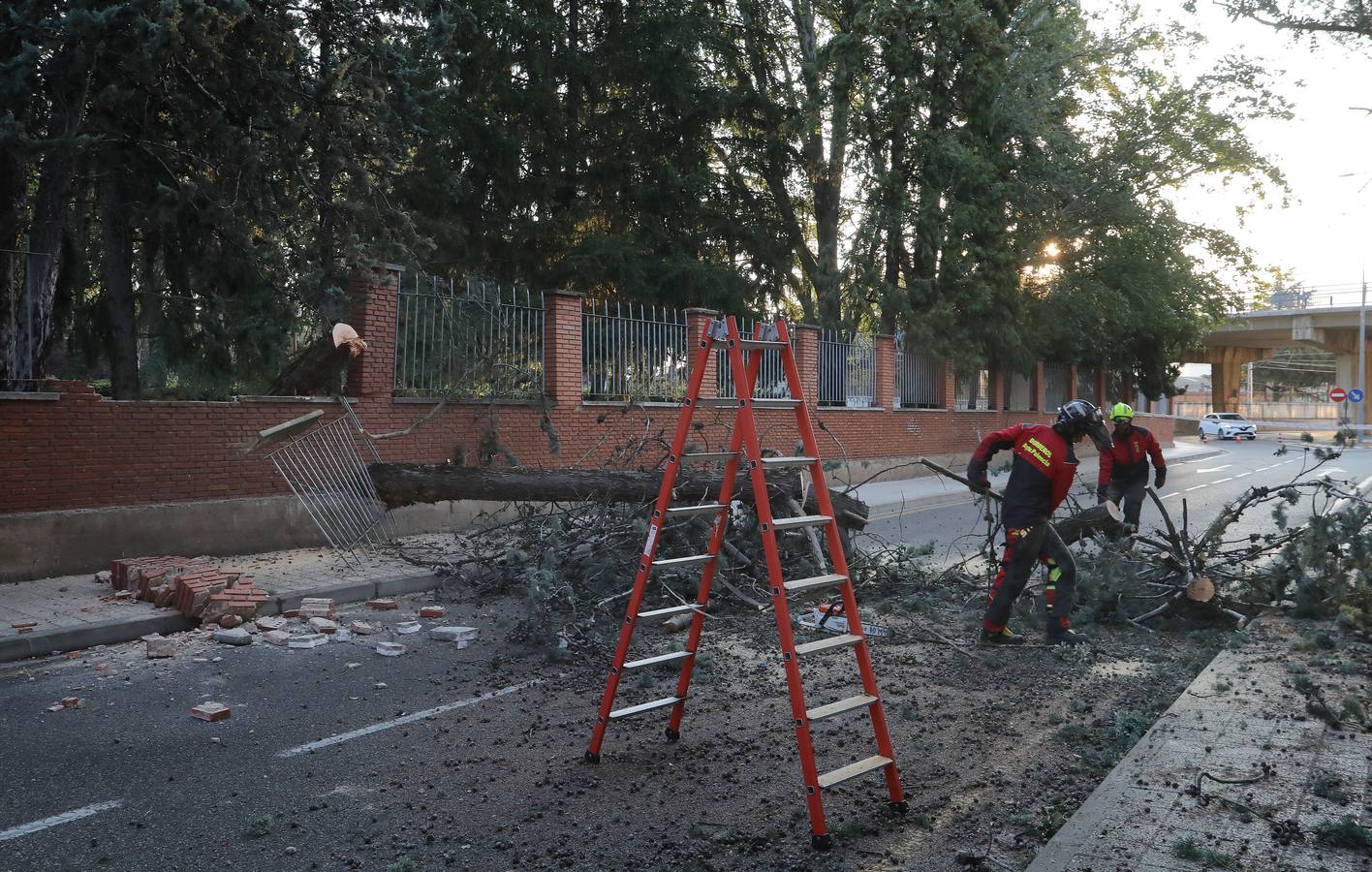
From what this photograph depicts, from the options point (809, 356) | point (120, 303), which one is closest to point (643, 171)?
point (809, 356)

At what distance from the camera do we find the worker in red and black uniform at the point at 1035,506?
23.6 feet

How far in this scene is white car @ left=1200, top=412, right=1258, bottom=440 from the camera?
56.7 meters

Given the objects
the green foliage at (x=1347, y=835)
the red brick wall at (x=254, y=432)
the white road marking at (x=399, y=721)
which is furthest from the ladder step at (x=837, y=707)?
the red brick wall at (x=254, y=432)

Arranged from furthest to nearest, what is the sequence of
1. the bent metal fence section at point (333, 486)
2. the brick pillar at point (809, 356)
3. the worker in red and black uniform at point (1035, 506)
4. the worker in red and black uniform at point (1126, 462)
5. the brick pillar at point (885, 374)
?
the brick pillar at point (885, 374) < the brick pillar at point (809, 356) < the bent metal fence section at point (333, 486) < the worker in red and black uniform at point (1126, 462) < the worker in red and black uniform at point (1035, 506)

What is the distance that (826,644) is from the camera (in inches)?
164

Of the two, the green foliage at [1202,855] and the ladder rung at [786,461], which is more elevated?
the ladder rung at [786,461]

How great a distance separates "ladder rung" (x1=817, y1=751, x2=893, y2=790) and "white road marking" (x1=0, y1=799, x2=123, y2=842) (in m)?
2.90

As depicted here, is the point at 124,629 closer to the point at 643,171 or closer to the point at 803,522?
the point at 803,522

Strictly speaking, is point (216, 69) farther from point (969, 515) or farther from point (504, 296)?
point (969, 515)

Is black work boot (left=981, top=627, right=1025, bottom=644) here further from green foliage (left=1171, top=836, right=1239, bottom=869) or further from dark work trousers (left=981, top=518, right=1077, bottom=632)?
green foliage (left=1171, top=836, right=1239, bottom=869)

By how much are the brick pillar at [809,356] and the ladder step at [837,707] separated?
16234 millimetres

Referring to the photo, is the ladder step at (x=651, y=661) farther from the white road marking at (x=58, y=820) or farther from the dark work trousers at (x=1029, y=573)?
the dark work trousers at (x=1029, y=573)

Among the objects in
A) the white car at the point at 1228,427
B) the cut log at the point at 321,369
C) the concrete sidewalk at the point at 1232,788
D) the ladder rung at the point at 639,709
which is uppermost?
the cut log at the point at 321,369

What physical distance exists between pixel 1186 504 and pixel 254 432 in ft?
31.6
